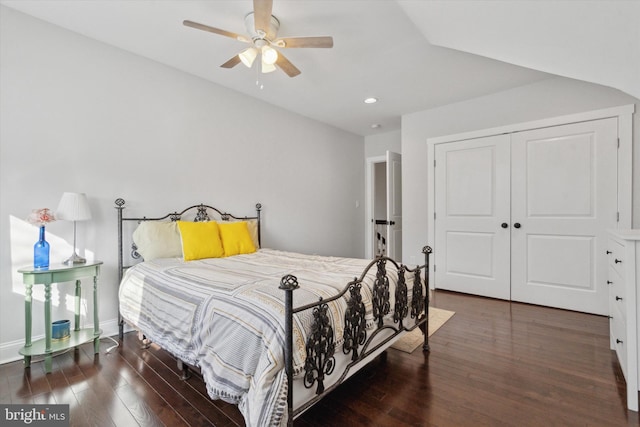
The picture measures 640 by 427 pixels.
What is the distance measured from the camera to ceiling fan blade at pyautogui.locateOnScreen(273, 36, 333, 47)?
6.84ft

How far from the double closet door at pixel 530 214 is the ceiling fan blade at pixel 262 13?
9.90 feet

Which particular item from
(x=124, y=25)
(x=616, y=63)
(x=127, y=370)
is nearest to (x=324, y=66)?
(x=124, y=25)

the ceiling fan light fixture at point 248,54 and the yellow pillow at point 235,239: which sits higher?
the ceiling fan light fixture at point 248,54

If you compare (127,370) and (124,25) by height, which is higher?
(124,25)

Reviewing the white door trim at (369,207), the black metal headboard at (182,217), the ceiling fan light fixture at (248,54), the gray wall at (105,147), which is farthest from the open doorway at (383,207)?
the ceiling fan light fixture at (248,54)

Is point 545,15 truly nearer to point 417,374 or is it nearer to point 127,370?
point 417,374

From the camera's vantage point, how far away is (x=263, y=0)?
1783mm

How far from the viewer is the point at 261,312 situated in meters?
1.39

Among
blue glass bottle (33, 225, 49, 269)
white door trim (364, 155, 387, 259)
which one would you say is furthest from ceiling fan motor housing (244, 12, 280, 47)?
white door trim (364, 155, 387, 259)

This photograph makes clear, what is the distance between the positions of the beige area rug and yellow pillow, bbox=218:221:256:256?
5.73 ft

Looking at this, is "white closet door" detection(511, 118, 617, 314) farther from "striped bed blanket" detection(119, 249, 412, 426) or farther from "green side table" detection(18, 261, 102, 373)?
"green side table" detection(18, 261, 102, 373)

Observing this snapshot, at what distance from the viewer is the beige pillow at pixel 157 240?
8.74 ft

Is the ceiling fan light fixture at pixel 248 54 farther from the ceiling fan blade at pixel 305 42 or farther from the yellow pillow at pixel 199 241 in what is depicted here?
the yellow pillow at pixel 199 241

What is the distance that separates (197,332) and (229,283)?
314 millimetres
